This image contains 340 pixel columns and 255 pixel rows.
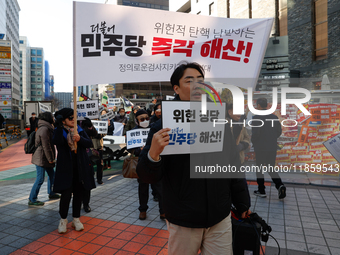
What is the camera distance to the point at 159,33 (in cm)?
364

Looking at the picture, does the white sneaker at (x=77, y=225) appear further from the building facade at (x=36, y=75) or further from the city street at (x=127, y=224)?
the building facade at (x=36, y=75)

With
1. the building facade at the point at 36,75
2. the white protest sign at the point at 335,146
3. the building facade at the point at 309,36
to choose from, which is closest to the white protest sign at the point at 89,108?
the white protest sign at the point at 335,146

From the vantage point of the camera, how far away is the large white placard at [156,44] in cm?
343

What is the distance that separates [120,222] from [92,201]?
1522 mm

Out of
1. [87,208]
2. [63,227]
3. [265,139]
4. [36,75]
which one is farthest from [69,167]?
[36,75]

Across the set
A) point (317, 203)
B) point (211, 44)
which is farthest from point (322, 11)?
point (211, 44)

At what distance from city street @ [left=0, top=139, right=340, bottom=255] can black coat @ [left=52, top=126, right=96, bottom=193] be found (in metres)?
0.84

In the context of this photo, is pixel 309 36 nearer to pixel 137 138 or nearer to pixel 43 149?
pixel 137 138

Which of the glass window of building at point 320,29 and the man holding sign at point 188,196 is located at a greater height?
the glass window of building at point 320,29

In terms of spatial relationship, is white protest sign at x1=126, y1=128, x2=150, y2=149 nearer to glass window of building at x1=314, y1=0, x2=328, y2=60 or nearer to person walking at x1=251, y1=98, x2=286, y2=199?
person walking at x1=251, y1=98, x2=286, y2=199

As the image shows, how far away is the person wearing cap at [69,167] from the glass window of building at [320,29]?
69.6 ft

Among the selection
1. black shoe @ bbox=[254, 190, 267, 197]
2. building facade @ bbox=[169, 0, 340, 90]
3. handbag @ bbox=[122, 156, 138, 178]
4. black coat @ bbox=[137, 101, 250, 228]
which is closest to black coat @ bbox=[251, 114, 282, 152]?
black shoe @ bbox=[254, 190, 267, 197]

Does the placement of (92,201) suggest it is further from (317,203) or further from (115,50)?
(317,203)

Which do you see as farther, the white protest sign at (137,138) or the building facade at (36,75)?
the building facade at (36,75)
